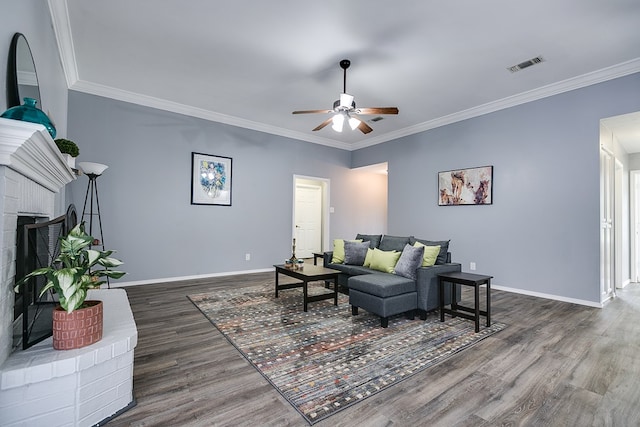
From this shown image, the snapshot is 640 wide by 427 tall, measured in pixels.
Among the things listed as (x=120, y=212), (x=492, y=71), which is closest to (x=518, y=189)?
(x=492, y=71)

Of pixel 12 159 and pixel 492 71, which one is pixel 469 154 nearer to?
pixel 492 71

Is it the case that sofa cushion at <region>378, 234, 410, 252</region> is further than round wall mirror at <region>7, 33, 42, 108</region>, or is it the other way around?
sofa cushion at <region>378, 234, 410, 252</region>

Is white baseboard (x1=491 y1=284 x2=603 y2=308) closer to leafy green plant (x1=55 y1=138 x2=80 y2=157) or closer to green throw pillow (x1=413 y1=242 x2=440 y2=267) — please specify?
green throw pillow (x1=413 y1=242 x2=440 y2=267)

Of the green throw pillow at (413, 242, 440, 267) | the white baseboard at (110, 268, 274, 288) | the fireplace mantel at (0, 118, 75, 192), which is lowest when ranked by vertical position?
the white baseboard at (110, 268, 274, 288)

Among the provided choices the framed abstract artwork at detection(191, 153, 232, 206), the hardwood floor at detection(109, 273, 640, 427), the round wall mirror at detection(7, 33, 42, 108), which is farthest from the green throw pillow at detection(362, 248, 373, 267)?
the round wall mirror at detection(7, 33, 42, 108)

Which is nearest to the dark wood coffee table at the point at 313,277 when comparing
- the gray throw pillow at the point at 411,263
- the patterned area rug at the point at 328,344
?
the patterned area rug at the point at 328,344

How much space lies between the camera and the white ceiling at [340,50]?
2.77 metres

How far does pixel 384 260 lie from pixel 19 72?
12.1ft

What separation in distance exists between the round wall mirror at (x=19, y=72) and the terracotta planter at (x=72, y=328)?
50.7 inches

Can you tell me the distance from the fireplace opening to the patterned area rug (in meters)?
1.33

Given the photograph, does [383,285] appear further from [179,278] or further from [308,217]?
[308,217]

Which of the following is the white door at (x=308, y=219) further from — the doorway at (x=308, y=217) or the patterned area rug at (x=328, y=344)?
the patterned area rug at (x=328, y=344)

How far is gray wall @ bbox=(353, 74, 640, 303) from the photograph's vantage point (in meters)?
3.91

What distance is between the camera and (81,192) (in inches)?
173
